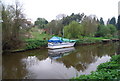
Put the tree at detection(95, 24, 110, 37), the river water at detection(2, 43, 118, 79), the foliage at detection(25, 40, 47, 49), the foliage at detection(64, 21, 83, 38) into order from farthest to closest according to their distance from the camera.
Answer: the tree at detection(95, 24, 110, 37), the foliage at detection(64, 21, 83, 38), the foliage at detection(25, 40, 47, 49), the river water at detection(2, 43, 118, 79)

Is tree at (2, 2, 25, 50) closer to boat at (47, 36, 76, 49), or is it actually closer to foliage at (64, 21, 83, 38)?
boat at (47, 36, 76, 49)

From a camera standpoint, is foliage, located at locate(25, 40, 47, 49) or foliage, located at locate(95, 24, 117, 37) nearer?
foliage, located at locate(25, 40, 47, 49)

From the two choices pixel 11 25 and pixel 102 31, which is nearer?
pixel 11 25

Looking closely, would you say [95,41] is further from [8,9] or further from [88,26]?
[8,9]

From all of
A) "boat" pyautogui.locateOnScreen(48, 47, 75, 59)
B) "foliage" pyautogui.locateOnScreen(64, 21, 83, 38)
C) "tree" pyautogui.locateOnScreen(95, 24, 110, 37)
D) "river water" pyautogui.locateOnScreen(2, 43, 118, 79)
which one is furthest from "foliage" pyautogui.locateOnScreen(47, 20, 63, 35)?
"river water" pyautogui.locateOnScreen(2, 43, 118, 79)

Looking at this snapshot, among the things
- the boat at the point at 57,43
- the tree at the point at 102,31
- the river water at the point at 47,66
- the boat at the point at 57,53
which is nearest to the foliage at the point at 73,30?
the boat at the point at 57,43

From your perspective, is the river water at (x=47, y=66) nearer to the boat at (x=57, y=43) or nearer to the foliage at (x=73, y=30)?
the boat at (x=57, y=43)

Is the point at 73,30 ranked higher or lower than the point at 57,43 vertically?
higher

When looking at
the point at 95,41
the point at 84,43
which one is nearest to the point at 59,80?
the point at 84,43

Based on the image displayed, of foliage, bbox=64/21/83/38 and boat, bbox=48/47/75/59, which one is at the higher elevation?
foliage, bbox=64/21/83/38

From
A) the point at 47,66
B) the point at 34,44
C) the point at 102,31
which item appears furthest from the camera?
the point at 102,31

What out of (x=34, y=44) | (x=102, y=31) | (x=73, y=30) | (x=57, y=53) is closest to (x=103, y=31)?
(x=102, y=31)

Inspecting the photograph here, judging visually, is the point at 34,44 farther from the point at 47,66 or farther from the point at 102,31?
the point at 102,31

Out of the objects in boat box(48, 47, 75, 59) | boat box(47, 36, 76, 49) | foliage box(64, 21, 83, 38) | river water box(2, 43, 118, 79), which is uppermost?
foliage box(64, 21, 83, 38)
